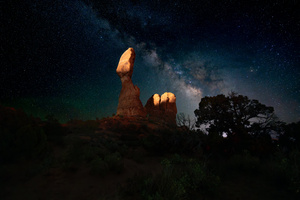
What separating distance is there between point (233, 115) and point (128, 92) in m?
19.4

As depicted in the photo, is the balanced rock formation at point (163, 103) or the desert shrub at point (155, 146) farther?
the balanced rock formation at point (163, 103)

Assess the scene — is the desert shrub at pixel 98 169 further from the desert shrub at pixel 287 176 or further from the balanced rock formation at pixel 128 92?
the balanced rock formation at pixel 128 92

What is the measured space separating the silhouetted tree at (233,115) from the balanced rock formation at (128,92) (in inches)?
566

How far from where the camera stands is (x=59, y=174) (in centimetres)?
471

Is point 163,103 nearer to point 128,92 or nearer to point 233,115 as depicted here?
point 128,92

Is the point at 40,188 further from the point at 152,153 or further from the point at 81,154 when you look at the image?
the point at 152,153

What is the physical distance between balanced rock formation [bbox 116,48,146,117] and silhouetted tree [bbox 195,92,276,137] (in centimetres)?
1438

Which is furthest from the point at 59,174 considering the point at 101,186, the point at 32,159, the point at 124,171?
the point at 124,171

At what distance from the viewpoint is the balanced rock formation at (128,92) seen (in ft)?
85.5

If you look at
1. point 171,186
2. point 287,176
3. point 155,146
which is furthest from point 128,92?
point 287,176

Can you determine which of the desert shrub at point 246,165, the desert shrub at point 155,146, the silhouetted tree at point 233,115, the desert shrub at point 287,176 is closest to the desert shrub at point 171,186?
the desert shrub at point 287,176

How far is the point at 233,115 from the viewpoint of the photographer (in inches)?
504

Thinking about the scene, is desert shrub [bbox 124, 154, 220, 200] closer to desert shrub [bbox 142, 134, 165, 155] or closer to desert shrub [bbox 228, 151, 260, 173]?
desert shrub [bbox 228, 151, 260, 173]

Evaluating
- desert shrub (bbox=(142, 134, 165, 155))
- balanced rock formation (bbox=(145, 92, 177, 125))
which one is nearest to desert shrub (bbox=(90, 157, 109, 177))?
desert shrub (bbox=(142, 134, 165, 155))
